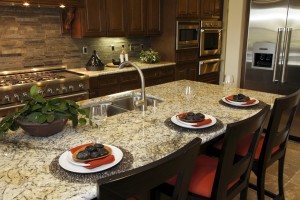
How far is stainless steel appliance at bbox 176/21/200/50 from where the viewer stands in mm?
4473

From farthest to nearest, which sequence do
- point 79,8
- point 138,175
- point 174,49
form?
point 174,49
point 79,8
point 138,175

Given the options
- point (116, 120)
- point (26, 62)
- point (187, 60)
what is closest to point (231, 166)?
point (116, 120)

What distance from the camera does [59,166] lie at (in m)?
1.14

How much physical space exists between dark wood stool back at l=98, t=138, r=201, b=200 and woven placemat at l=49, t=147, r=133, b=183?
0.87ft

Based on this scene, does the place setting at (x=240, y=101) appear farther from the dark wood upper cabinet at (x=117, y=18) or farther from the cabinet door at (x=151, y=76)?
the dark wood upper cabinet at (x=117, y=18)

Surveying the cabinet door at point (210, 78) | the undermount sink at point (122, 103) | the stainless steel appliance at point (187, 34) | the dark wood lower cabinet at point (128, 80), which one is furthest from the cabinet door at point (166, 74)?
the undermount sink at point (122, 103)

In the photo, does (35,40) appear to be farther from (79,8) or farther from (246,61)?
(246,61)

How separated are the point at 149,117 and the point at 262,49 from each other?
2619 millimetres

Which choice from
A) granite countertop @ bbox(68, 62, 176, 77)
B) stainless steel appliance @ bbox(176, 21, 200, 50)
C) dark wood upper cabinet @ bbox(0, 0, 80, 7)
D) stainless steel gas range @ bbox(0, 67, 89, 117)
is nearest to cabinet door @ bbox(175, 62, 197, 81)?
granite countertop @ bbox(68, 62, 176, 77)

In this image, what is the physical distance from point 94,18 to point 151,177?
3.29 metres

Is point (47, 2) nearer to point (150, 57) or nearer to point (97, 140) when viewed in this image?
point (150, 57)

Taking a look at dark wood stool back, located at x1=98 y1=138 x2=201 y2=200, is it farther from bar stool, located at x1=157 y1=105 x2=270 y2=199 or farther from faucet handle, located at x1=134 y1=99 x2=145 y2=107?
faucet handle, located at x1=134 y1=99 x2=145 y2=107

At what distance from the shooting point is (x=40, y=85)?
3.03m

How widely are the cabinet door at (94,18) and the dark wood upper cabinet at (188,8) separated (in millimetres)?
1333
